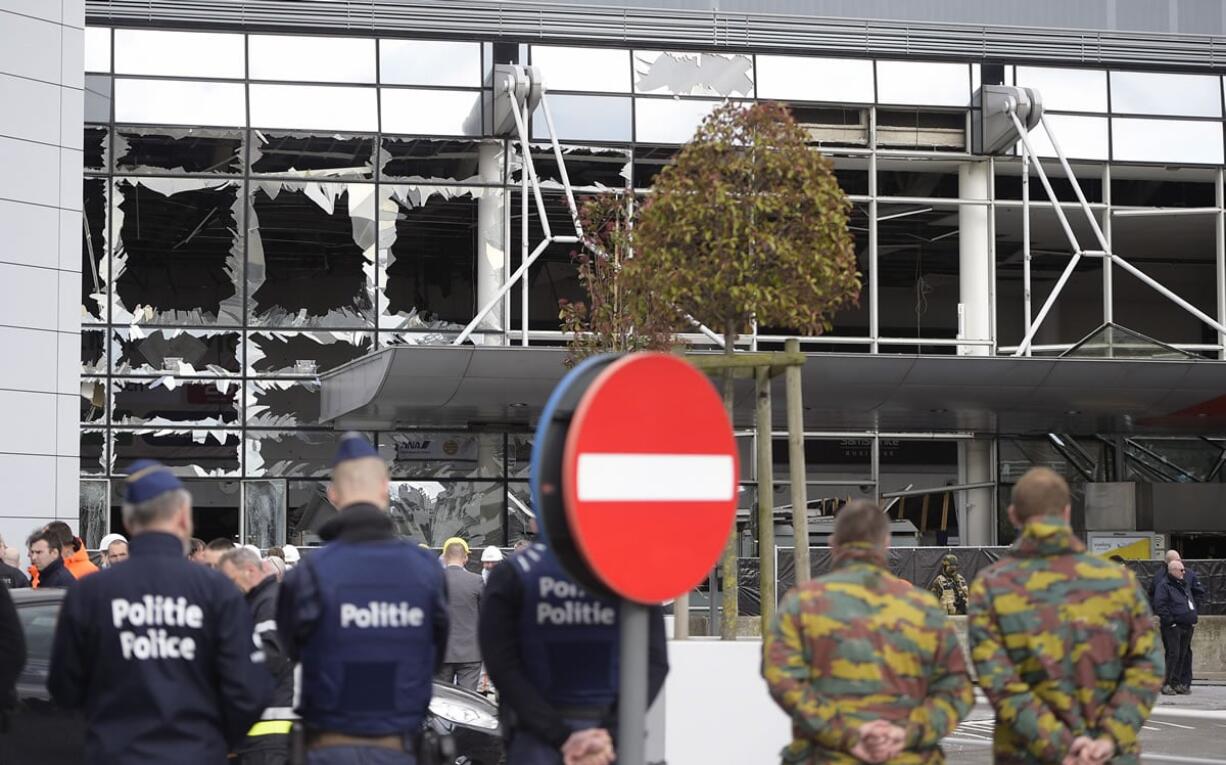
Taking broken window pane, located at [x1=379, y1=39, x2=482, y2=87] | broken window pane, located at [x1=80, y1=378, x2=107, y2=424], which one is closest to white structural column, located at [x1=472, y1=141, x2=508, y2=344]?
broken window pane, located at [x1=379, y1=39, x2=482, y2=87]

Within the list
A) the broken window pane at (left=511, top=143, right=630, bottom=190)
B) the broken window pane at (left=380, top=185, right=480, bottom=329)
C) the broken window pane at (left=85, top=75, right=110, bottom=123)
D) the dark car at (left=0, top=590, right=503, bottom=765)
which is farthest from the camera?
the broken window pane at (left=380, top=185, right=480, bottom=329)

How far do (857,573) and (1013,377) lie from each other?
70.5 ft

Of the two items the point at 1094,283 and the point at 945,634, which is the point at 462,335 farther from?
the point at 945,634

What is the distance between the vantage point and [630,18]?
95.7ft

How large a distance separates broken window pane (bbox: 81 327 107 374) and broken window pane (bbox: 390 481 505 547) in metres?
5.10

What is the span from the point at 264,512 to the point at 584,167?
7.69 metres

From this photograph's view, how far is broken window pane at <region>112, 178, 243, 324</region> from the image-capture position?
28.7m

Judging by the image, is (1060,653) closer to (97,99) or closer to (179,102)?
(179,102)

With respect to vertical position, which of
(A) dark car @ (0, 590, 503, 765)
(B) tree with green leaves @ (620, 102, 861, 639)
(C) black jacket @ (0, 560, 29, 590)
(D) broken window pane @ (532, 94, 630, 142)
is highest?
(D) broken window pane @ (532, 94, 630, 142)

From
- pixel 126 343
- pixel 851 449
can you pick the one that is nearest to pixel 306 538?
pixel 126 343

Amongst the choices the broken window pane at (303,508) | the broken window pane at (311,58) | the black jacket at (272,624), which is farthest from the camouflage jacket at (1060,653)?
the broken window pane at (311,58)

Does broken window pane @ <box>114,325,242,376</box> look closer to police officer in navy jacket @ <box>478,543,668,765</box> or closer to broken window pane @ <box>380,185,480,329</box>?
broken window pane @ <box>380,185,480,329</box>

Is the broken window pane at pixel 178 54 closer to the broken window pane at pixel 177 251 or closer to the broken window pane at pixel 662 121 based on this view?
the broken window pane at pixel 177 251

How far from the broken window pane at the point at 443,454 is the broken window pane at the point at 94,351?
471 centimetres
